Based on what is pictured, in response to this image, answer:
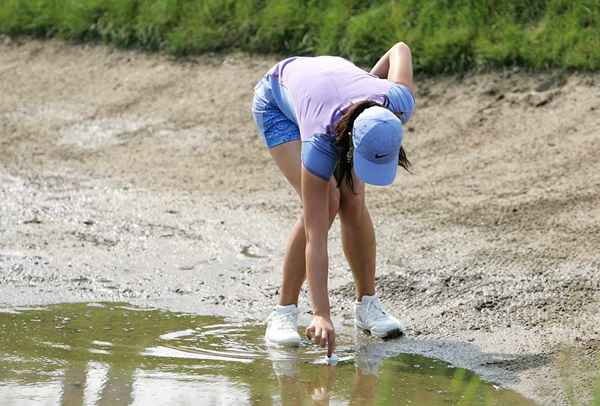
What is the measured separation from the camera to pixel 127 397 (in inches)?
188

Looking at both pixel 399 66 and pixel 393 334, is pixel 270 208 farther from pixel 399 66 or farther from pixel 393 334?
pixel 399 66

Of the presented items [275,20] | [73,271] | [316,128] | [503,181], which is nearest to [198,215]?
[73,271]

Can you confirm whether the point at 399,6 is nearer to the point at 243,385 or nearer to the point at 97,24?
the point at 97,24

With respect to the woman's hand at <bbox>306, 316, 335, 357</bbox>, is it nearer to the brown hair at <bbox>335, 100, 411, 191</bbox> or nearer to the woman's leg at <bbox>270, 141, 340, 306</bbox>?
the woman's leg at <bbox>270, 141, 340, 306</bbox>

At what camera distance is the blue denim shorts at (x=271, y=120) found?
5.18 m

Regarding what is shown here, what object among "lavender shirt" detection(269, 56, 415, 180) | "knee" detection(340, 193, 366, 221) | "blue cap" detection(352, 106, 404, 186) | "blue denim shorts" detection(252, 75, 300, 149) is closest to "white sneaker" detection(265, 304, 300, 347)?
"knee" detection(340, 193, 366, 221)

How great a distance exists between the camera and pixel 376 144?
4.49m

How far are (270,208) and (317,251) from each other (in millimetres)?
2775

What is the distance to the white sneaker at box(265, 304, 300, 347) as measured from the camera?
530cm

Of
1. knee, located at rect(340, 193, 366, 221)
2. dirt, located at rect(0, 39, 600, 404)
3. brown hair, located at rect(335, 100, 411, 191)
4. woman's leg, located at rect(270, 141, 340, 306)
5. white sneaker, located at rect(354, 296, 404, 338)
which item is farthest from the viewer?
dirt, located at rect(0, 39, 600, 404)

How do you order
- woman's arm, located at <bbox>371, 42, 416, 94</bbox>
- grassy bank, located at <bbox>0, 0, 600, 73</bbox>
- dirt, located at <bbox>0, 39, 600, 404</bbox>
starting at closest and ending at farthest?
woman's arm, located at <bbox>371, 42, 416, 94</bbox> → dirt, located at <bbox>0, 39, 600, 404</bbox> → grassy bank, located at <bbox>0, 0, 600, 73</bbox>

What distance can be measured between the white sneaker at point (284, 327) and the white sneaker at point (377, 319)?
0.30 metres

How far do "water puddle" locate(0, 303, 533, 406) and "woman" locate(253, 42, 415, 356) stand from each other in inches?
7.5

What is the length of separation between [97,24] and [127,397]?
6067 millimetres
